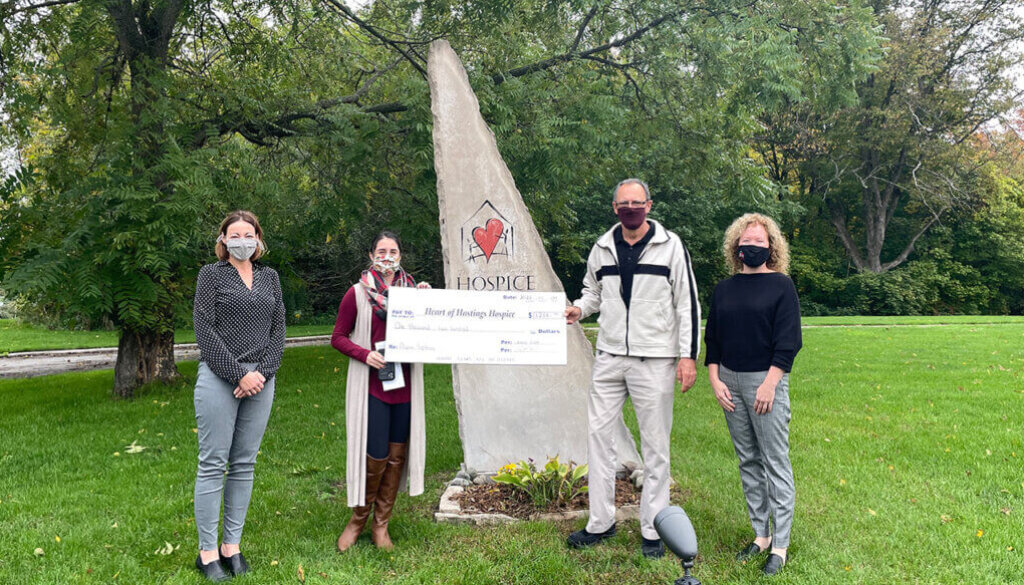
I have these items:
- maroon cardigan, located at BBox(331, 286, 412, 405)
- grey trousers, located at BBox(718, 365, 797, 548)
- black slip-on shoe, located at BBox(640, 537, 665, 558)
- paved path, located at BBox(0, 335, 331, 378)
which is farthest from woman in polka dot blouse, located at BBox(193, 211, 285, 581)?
paved path, located at BBox(0, 335, 331, 378)

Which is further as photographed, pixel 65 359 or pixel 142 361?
pixel 65 359

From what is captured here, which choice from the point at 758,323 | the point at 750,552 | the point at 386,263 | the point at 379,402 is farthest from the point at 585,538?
the point at 386,263

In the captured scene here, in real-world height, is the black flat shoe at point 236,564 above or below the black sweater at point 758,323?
below

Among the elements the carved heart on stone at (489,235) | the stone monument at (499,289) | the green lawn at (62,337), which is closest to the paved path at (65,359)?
the green lawn at (62,337)

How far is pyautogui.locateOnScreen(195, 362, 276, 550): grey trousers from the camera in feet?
12.1

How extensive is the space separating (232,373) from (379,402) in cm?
92

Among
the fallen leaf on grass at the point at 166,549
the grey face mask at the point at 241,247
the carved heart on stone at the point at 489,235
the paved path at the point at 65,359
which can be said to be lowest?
the paved path at the point at 65,359

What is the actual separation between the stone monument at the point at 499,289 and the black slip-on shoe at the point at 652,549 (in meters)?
1.41

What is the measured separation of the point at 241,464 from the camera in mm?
3932

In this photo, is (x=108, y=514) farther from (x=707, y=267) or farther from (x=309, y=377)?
(x=707, y=267)

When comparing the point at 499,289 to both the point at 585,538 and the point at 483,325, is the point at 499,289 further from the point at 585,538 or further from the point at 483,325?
the point at 585,538

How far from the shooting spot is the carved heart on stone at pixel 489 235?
577 centimetres

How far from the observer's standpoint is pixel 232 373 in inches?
144

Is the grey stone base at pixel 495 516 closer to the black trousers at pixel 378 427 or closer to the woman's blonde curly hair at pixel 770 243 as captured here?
the black trousers at pixel 378 427
